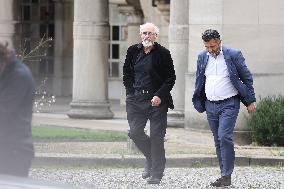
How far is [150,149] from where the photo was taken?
11.9 m

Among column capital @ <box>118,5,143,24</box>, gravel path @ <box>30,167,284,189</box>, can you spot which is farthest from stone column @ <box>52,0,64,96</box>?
gravel path @ <box>30,167,284,189</box>

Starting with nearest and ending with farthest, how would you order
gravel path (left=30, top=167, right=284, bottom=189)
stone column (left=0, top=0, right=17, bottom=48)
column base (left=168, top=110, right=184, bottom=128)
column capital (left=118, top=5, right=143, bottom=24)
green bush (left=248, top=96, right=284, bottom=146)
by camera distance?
gravel path (left=30, top=167, right=284, bottom=189)
green bush (left=248, top=96, right=284, bottom=146)
column base (left=168, top=110, right=184, bottom=128)
stone column (left=0, top=0, right=17, bottom=48)
column capital (left=118, top=5, right=143, bottom=24)

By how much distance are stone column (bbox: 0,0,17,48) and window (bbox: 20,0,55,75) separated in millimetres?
10363

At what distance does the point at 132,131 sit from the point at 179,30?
7.79m

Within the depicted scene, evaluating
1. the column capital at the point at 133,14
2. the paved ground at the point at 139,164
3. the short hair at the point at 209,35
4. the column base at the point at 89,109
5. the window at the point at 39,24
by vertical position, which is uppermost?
the short hair at the point at 209,35

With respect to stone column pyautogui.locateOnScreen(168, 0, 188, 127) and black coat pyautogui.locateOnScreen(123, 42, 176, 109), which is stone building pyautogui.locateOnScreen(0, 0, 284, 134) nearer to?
stone column pyautogui.locateOnScreen(168, 0, 188, 127)

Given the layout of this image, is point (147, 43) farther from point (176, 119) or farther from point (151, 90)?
point (176, 119)

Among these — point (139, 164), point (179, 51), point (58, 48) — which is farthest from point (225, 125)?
point (58, 48)

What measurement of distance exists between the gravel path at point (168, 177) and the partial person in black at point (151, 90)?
422mm

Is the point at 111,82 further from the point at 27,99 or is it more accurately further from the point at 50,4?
the point at 27,99

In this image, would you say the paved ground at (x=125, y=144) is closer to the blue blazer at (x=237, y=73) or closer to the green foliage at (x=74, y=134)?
the green foliage at (x=74, y=134)

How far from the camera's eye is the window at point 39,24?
33094 mm

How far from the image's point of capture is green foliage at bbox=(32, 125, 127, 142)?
55.3ft

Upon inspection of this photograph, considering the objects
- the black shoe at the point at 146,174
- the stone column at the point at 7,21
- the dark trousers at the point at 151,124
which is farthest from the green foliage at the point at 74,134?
the dark trousers at the point at 151,124
